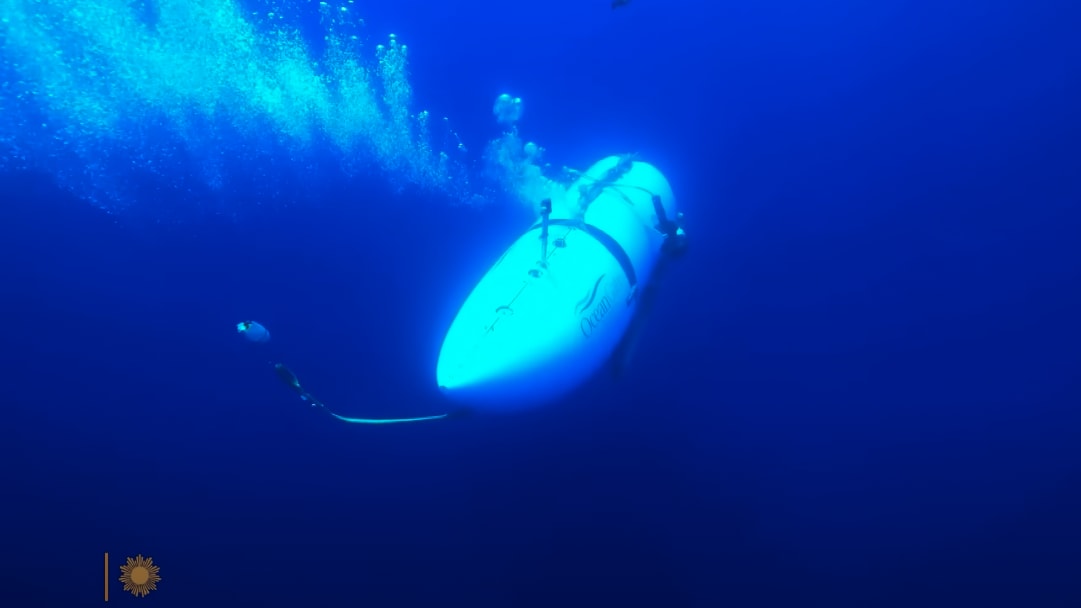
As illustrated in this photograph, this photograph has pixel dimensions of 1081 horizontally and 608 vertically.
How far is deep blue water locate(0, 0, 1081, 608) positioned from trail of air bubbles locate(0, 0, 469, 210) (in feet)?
1.15

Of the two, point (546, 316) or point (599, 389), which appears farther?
point (599, 389)

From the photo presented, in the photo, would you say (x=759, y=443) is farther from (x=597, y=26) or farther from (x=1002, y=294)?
(x=597, y=26)

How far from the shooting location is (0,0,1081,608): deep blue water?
7.40 m

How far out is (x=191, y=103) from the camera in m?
8.33

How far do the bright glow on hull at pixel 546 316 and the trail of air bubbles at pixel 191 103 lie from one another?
14.7ft

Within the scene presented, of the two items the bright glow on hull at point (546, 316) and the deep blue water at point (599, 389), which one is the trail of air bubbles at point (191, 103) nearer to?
the deep blue water at point (599, 389)

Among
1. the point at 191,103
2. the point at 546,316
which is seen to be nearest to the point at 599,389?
the point at 546,316

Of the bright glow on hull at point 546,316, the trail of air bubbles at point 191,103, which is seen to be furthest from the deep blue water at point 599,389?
the bright glow on hull at point 546,316

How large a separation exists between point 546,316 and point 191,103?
26.0 feet

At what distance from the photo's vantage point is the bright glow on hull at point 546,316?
13.7 feet

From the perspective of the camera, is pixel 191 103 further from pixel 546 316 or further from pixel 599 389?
pixel 599 389

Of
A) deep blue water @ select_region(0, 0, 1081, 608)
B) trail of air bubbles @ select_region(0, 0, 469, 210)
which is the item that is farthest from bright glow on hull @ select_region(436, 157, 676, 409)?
trail of air bubbles @ select_region(0, 0, 469, 210)

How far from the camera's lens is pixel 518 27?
11.1 m

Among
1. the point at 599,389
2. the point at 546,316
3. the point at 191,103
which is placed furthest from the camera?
the point at 191,103
